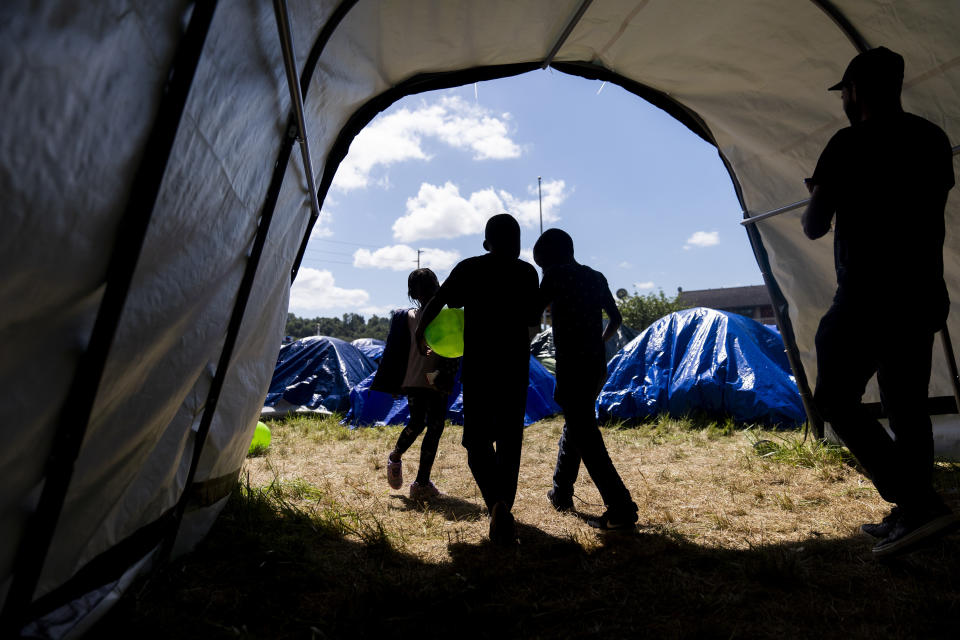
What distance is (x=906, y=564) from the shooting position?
2043mm

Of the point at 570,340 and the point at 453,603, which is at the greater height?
the point at 570,340

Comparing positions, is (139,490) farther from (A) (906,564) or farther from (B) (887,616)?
(A) (906,564)

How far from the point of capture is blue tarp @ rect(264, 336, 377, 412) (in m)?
8.14

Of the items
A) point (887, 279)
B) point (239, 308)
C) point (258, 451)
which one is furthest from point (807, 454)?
point (258, 451)

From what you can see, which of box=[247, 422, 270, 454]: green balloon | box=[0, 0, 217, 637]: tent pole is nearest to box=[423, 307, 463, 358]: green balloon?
box=[0, 0, 217, 637]: tent pole

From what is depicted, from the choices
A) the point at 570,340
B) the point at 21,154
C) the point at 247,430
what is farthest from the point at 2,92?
the point at 570,340

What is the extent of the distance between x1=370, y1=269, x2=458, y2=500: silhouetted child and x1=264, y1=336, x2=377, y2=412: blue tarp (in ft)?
14.2

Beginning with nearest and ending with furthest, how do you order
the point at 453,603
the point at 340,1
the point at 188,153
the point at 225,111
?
the point at 188,153
the point at 225,111
the point at 453,603
the point at 340,1

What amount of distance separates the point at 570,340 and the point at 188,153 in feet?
6.83

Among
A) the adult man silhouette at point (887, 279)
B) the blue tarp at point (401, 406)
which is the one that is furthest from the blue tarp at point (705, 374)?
the adult man silhouette at point (887, 279)

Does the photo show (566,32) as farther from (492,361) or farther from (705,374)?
(705,374)

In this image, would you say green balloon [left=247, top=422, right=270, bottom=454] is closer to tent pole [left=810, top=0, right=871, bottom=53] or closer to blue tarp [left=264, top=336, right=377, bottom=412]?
blue tarp [left=264, top=336, right=377, bottom=412]

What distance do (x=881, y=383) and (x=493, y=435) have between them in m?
1.66

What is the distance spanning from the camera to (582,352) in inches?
114
